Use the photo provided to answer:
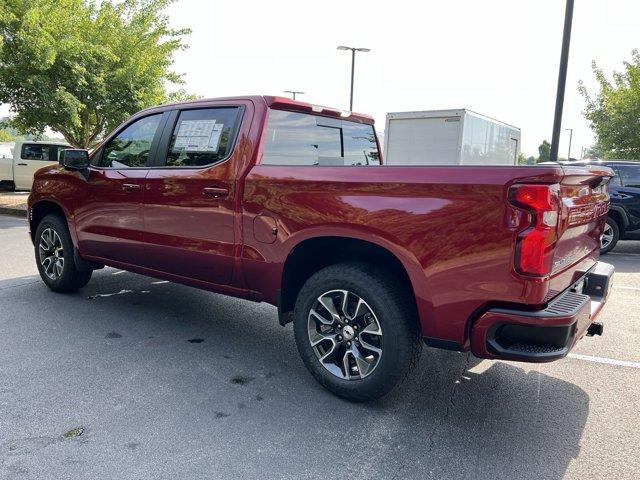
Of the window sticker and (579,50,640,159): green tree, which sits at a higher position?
(579,50,640,159): green tree

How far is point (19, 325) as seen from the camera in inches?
169

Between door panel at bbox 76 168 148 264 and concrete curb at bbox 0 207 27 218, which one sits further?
concrete curb at bbox 0 207 27 218

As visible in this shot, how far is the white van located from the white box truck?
10.6 meters

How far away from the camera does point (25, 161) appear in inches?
639

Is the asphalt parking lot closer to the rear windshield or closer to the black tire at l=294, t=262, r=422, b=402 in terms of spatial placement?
the black tire at l=294, t=262, r=422, b=402

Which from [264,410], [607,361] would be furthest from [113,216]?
[607,361]

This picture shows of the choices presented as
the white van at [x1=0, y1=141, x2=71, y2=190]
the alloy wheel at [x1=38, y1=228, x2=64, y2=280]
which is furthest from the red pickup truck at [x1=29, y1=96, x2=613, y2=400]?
the white van at [x1=0, y1=141, x2=71, y2=190]

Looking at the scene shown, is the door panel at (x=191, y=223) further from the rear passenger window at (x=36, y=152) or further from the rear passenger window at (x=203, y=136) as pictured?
the rear passenger window at (x=36, y=152)

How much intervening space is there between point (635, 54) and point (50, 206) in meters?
17.8

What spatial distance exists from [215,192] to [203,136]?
55 centimetres

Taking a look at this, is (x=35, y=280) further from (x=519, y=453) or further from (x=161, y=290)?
(x=519, y=453)

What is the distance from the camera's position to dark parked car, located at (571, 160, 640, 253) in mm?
8906

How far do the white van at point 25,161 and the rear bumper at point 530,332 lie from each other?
16644 millimetres

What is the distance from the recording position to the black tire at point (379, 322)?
2.91 meters
